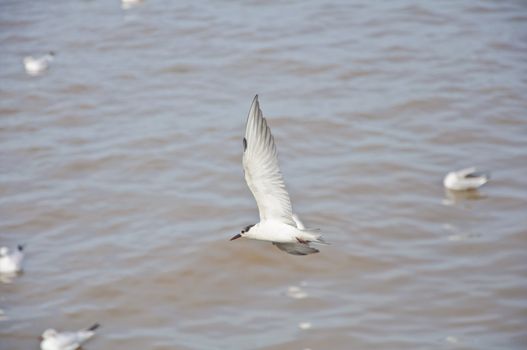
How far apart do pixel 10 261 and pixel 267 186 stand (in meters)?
4.52

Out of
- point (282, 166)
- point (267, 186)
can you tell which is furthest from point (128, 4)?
point (267, 186)

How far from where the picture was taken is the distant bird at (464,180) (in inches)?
404

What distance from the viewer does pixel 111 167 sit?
11.4 meters

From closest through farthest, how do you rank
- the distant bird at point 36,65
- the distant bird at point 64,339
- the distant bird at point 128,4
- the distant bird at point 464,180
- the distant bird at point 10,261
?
the distant bird at point 64,339, the distant bird at point 10,261, the distant bird at point 464,180, the distant bird at point 36,65, the distant bird at point 128,4

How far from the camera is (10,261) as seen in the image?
941 cm

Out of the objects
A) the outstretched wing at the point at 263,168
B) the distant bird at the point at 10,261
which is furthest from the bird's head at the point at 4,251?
the outstretched wing at the point at 263,168

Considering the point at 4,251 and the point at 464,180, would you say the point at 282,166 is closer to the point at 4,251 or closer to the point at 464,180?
the point at 464,180

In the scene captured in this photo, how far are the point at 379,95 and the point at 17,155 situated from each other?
5.56 m

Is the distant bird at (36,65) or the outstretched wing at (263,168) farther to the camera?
the distant bird at (36,65)

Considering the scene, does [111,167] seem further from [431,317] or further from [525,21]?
[525,21]

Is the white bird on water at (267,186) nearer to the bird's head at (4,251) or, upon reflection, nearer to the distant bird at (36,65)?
the bird's head at (4,251)

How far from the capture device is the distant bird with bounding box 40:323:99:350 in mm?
8125

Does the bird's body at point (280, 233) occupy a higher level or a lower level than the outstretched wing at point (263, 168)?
lower

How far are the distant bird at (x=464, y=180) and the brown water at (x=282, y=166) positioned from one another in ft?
0.60
